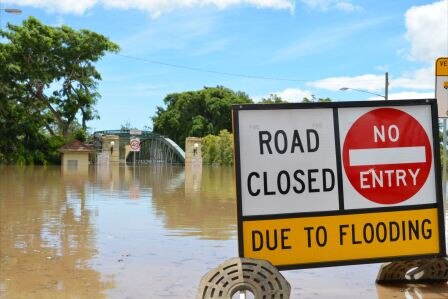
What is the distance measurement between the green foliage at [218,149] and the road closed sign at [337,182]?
58918 mm

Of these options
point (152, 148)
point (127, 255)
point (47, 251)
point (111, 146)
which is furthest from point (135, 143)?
point (127, 255)

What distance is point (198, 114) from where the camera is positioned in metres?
79.2

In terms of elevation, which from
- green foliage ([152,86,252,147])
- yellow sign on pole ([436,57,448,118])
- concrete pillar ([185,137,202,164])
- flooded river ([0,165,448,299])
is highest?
green foliage ([152,86,252,147])

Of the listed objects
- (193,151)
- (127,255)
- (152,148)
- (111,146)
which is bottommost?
(127,255)

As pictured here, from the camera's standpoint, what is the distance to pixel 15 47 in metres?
45.9

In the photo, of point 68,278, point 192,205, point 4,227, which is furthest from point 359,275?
Answer: point 192,205

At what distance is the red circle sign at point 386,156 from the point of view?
425cm

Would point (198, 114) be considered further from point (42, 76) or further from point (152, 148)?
point (42, 76)

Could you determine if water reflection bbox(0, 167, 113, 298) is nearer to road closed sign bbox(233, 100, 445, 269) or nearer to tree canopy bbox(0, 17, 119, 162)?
road closed sign bbox(233, 100, 445, 269)

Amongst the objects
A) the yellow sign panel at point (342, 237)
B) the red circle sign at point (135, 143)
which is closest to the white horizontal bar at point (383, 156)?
the yellow sign panel at point (342, 237)

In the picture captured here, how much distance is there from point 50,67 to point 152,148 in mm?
27929

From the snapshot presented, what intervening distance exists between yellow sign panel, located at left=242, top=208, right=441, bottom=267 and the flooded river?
882 mm

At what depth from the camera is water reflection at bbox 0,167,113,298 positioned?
5.43m

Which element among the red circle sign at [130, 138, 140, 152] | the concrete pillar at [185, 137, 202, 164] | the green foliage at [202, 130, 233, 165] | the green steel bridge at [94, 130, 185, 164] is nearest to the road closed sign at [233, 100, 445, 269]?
the green steel bridge at [94, 130, 185, 164]
